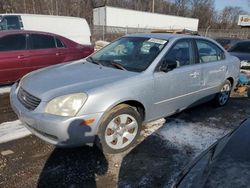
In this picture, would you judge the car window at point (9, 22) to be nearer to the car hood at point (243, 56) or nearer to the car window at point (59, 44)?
the car window at point (59, 44)

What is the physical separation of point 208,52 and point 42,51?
13.8 feet

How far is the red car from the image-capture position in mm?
6516

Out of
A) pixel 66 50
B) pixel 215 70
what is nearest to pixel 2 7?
pixel 66 50

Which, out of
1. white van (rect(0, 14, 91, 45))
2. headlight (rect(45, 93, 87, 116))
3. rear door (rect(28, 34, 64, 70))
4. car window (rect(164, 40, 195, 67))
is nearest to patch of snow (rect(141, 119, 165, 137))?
car window (rect(164, 40, 195, 67))

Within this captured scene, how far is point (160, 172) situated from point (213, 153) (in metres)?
1.27

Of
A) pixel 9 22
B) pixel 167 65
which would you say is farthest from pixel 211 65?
pixel 9 22

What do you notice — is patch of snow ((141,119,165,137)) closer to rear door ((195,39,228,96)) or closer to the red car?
rear door ((195,39,228,96))

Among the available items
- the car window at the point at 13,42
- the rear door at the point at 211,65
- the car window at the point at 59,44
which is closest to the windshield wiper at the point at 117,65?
the rear door at the point at 211,65

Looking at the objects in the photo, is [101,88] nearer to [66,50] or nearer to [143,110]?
[143,110]

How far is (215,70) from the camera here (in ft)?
17.2

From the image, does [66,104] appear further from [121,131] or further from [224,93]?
[224,93]

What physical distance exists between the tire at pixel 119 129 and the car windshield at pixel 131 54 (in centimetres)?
68

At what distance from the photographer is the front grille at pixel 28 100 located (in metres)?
3.36

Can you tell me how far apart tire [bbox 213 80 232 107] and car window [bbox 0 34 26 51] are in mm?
4748
